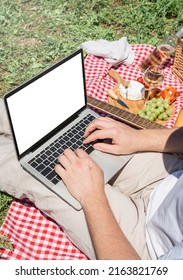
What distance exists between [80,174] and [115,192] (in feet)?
0.79

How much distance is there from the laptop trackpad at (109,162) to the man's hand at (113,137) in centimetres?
3

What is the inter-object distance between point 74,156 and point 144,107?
1175 mm

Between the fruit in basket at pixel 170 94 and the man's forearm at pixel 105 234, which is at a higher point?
the man's forearm at pixel 105 234

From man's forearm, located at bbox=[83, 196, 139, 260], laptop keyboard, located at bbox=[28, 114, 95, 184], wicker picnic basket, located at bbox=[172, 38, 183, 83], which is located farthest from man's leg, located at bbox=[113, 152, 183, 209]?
wicker picnic basket, located at bbox=[172, 38, 183, 83]

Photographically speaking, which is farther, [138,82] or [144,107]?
[138,82]

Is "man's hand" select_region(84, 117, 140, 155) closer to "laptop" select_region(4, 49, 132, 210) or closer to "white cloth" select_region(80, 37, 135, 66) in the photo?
"laptop" select_region(4, 49, 132, 210)

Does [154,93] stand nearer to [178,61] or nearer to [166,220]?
[178,61]

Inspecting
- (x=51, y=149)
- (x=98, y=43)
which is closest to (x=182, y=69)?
(x=98, y=43)

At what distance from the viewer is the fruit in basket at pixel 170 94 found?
10.0 ft

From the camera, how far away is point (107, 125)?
7.14 feet

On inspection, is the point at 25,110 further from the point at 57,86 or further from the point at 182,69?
the point at 182,69

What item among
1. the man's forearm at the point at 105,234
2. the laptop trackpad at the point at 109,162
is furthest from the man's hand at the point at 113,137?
the man's forearm at the point at 105,234

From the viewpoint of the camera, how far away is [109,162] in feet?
6.98

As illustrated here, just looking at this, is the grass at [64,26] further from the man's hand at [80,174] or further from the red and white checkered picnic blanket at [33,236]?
the man's hand at [80,174]
